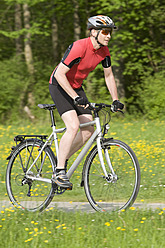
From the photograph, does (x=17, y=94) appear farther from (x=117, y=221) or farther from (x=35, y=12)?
(x=117, y=221)

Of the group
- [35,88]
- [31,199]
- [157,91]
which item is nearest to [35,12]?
[35,88]

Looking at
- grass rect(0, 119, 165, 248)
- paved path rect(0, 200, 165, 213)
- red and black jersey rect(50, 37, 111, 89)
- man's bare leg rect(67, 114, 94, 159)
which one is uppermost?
red and black jersey rect(50, 37, 111, 89)

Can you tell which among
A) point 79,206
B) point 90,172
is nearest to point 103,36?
point 90,172

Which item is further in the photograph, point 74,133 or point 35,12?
point 35,12

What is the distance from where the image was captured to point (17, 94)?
1722 centimetres

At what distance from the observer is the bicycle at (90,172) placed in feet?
15.7

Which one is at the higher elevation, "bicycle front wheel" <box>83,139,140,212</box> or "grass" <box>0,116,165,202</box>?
"bicycle front wheel" <box>83,139,140,212</box>

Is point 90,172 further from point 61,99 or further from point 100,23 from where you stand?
point 100,23

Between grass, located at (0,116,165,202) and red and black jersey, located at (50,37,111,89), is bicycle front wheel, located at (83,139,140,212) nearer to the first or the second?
grass, located at (0,116,165,202)

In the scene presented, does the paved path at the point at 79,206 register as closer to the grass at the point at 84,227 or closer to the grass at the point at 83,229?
the grass at the point at 84,227

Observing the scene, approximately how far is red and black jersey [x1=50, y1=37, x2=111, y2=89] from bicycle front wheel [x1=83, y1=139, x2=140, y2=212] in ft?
2.49

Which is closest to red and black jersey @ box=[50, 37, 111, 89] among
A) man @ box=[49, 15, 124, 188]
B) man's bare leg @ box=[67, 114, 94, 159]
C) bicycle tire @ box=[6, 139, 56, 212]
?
man @ box=[49, 15, 124, 188]

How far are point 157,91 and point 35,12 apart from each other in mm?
7335

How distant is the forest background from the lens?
16203 mm
